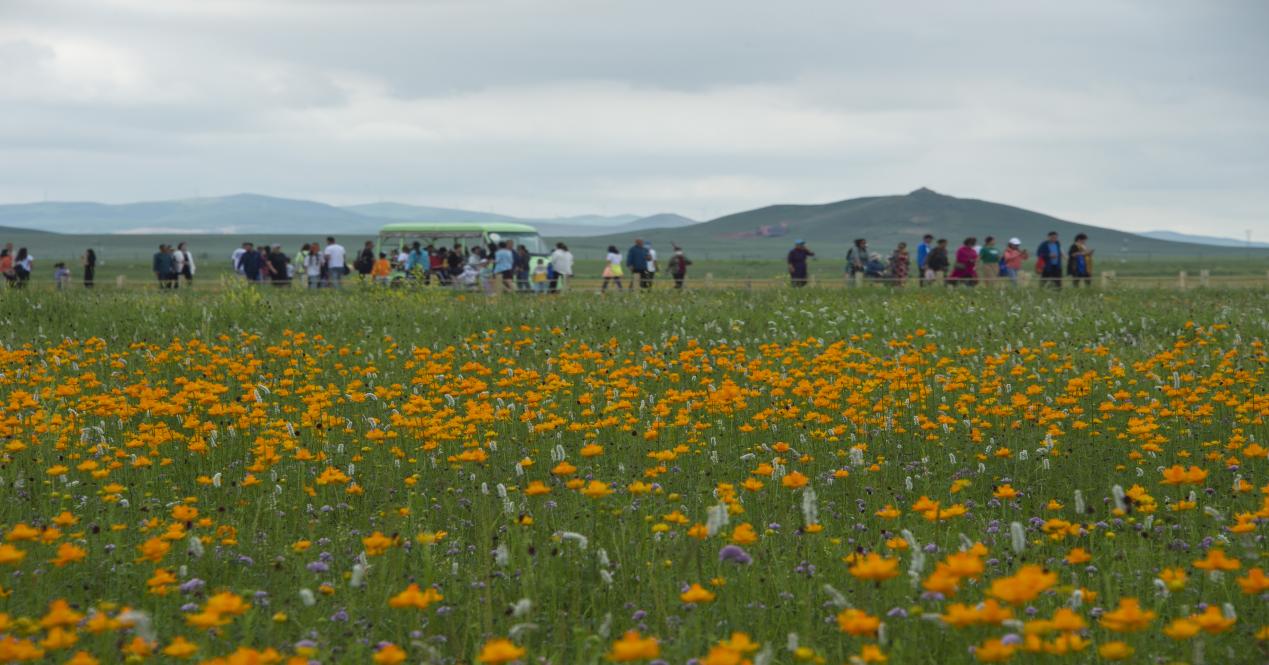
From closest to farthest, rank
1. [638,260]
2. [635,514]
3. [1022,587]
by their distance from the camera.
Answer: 1. [1022,587]
2. [635,514]
3. [638,260]

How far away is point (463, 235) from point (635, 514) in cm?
3632

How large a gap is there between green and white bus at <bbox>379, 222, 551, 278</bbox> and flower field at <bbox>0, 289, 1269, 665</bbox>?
89.7 feet

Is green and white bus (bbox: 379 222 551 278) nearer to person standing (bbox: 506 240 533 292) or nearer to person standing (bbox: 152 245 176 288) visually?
person standing (bbox: 506 240 533 292)

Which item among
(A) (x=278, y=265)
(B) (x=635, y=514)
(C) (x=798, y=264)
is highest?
(C) (x=798, y=264)

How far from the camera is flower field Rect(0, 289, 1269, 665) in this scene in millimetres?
4582

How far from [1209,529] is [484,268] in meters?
29.5

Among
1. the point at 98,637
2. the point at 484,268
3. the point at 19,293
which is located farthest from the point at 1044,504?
the point at 484,268

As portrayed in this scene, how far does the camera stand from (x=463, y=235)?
42469 millimetres

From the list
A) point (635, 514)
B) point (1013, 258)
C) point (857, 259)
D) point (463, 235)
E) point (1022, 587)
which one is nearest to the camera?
point (1022, 587)

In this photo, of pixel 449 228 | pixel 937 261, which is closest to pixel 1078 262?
pixel 937 261

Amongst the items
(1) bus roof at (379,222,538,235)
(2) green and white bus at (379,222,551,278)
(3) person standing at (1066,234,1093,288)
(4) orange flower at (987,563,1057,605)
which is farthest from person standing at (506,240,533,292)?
(4) orange flower at (987,563,1057,605)

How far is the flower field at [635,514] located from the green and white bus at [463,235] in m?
27.3

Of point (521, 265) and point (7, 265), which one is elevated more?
point (521, 265)

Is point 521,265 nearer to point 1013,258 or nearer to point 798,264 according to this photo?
point 798,264
